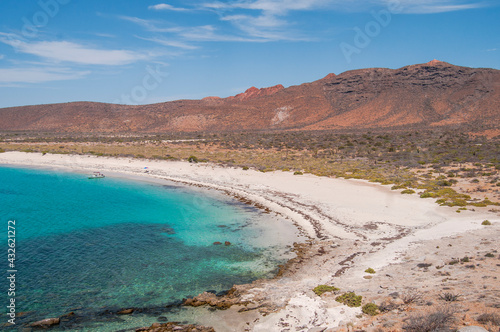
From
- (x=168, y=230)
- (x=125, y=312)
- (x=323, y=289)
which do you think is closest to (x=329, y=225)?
(x=323, y=289)

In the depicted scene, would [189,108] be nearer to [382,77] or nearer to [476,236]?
[382,77]

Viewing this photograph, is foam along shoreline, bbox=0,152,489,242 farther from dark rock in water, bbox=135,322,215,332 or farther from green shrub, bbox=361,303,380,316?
dark rock in water, bbox=135,322,215,332

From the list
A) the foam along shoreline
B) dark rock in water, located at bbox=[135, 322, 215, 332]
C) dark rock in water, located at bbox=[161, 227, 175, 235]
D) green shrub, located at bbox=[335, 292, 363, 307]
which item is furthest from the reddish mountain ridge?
dark rock in water, located at bbox=[135, 322, 215, 332]

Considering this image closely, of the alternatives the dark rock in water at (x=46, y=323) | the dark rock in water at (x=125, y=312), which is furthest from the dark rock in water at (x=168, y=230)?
the dark rock in water at (x=46, y=323)

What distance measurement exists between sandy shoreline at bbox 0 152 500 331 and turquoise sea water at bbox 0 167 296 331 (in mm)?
1697

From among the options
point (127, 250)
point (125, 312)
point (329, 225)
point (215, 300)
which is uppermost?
point (329, 225)

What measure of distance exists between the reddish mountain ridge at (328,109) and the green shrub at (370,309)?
3890 inches

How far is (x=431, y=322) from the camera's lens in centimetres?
746

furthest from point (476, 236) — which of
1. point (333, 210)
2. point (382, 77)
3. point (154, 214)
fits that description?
point (382, 77)

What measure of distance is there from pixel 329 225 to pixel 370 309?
361 inches

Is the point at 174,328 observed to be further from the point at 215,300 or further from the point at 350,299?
the point at 350,299

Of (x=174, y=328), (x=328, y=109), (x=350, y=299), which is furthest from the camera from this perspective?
(x=328, y=109)

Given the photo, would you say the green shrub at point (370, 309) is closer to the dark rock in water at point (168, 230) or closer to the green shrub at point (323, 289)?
the green shrub at point (323, 289)

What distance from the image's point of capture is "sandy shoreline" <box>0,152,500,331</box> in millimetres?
9784
